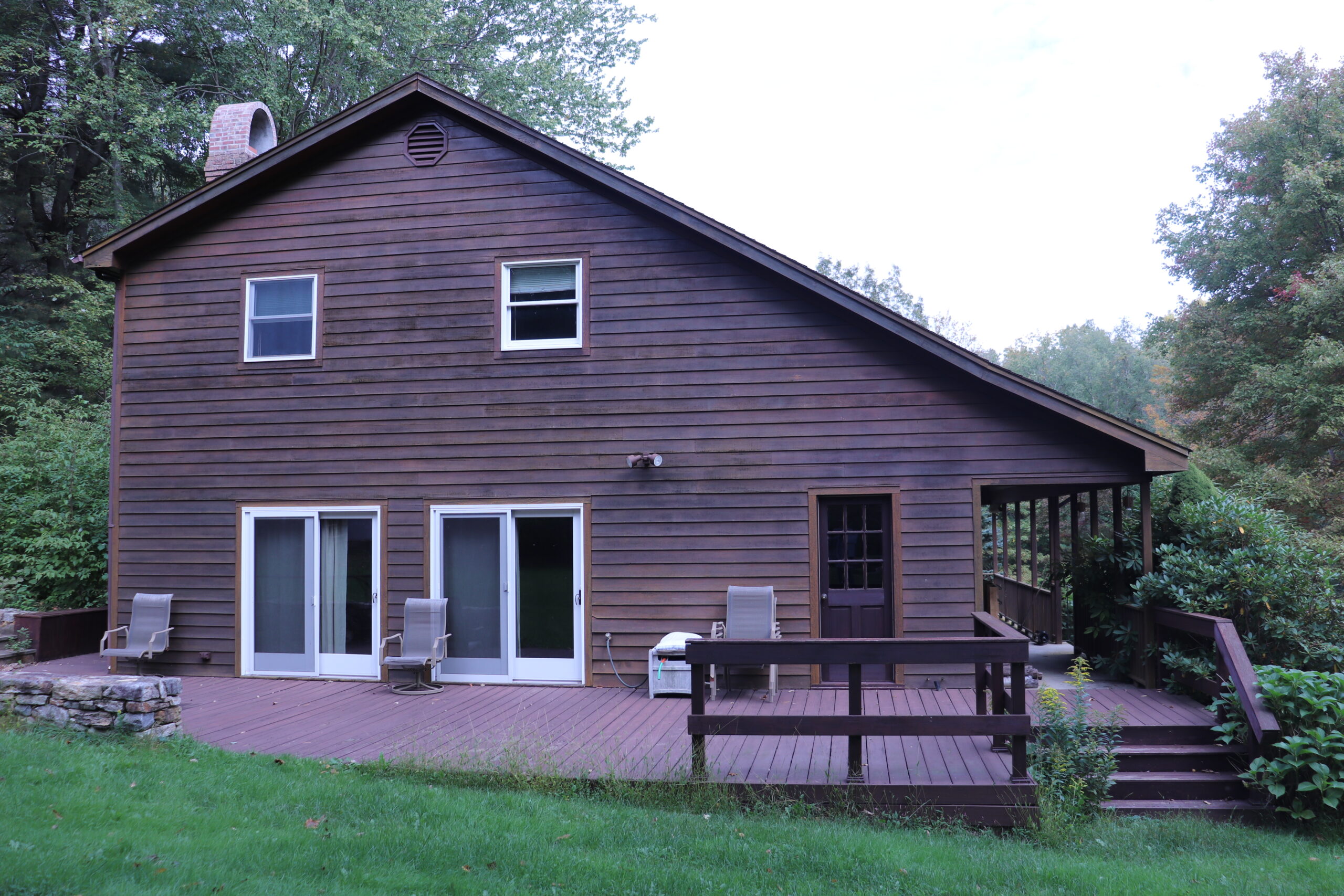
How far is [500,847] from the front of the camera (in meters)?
4.61

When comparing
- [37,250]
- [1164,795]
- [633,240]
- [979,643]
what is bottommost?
[1164,795]

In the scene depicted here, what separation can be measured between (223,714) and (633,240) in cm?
599

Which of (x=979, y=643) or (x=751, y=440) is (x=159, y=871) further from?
(x=751, y=440)

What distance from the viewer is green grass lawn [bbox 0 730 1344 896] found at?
4.18 m

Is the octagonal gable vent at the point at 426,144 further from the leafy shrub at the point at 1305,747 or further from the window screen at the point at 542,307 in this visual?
the leafy shrub at the point at 1305,747

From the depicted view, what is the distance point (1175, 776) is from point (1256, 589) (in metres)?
2.24

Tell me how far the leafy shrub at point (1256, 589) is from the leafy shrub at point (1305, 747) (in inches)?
48.3

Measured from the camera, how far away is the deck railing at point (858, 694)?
5438 mm

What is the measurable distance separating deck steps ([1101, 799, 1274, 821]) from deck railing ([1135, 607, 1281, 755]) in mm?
383

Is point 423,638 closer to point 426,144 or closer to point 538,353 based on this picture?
point 538,353

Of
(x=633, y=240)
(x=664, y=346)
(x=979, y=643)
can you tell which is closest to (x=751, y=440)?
(x=664, y=346)

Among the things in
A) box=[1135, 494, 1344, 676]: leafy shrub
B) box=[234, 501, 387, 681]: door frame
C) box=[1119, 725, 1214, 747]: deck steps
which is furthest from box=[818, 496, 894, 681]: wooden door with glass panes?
box=[234, 501, 387, 681]: door frame

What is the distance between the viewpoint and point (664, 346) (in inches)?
359

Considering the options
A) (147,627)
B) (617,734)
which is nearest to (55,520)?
(147,627)
